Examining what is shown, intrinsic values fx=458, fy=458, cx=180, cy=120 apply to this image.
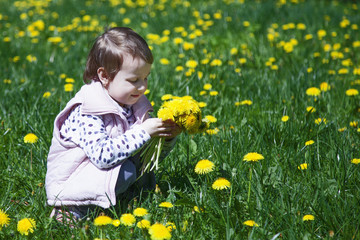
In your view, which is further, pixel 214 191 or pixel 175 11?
pixel 175 11

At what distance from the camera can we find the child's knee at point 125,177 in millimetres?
2057

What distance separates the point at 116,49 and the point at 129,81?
0.16 metres

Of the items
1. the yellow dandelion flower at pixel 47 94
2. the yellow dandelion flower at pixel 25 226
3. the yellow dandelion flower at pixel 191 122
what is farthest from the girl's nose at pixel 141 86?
the yellow dandelion flower at pixel 47 94

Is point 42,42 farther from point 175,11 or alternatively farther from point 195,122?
point 195,122

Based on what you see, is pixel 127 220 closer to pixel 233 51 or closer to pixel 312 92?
pixel 312 92

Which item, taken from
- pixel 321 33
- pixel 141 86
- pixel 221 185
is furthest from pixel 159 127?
pixel 321 33

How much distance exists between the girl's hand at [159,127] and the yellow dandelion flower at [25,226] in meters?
0.62

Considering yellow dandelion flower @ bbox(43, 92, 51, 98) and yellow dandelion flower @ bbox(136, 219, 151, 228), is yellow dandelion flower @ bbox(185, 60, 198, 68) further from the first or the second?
yellow dandelion flower @ bbox(136, 219, 151, 228)

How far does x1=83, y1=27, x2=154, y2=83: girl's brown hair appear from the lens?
2.09 m

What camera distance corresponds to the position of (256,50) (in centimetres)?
433

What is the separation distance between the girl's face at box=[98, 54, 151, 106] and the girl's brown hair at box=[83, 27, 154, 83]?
2cm

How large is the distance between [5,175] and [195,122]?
3.67 feet

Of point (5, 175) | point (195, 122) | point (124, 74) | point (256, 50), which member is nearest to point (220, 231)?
point (195, 122)

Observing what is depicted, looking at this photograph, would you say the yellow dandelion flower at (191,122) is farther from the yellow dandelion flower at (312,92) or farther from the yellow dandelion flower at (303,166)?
the yellow dandelion flower at (312,92)
